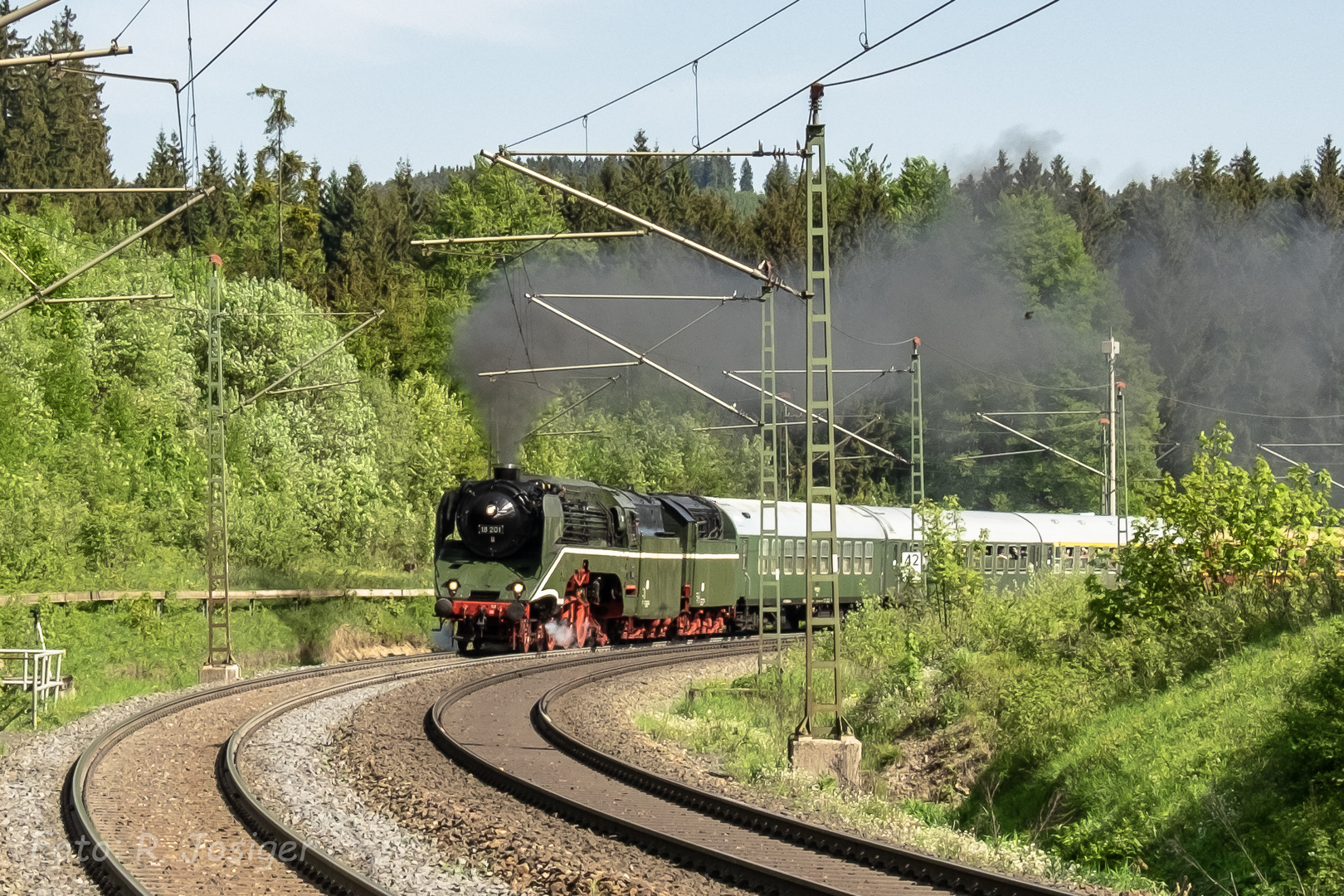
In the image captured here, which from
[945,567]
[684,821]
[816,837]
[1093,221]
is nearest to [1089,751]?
[816,837]

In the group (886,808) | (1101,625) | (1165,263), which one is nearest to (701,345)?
(1165,263)

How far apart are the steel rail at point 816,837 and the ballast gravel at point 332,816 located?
2769mm

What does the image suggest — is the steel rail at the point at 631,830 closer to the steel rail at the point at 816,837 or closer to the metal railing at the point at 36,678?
the steel rail at the point at 816,837

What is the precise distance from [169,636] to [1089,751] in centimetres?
2000

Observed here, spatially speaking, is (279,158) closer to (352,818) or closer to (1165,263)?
(1165,263)

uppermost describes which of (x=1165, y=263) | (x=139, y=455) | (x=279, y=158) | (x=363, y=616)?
(x=279, y=158)

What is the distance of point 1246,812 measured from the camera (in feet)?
36.8

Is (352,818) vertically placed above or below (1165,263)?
below

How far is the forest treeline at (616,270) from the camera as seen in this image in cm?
4322

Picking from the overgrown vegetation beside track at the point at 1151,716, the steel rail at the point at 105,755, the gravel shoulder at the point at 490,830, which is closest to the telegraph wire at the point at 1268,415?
the overgrown vegetation beside track at the point at 1151,716

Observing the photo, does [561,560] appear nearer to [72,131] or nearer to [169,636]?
[169,636]

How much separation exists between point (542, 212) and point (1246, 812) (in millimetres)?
82421

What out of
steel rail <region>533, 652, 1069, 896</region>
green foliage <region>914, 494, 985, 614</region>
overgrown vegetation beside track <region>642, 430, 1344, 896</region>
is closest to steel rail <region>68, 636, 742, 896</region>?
steel rail <region>533, 652, 1069, 896</region>

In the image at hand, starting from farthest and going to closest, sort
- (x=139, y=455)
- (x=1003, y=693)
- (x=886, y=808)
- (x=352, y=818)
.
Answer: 1. (x=139, y=455)
2. (x=1003, y=693)
3. (x=886, y=808)
4. (x=352, y=818)
